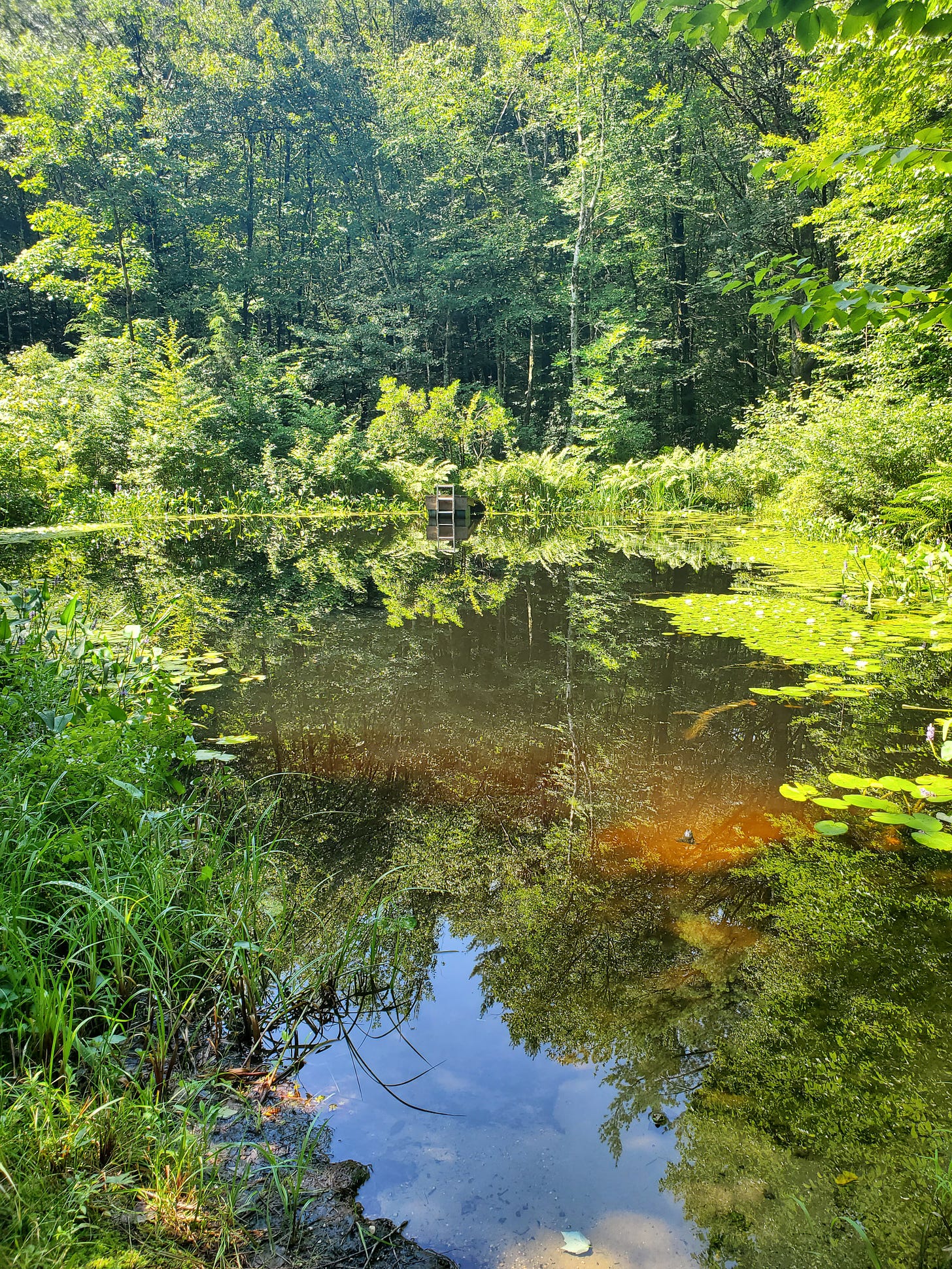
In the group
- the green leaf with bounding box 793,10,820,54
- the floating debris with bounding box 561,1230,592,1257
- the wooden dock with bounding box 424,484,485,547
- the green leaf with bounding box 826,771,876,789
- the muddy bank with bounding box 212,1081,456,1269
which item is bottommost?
the floating debris with bounding box 561,1230,592,1257

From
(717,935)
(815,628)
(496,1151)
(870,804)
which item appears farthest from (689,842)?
(815,628)

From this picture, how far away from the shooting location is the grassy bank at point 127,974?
40.1 inches

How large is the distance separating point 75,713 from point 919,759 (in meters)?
3.20

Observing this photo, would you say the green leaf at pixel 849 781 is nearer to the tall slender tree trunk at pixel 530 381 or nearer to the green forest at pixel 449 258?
the green forest at pixel 449 258

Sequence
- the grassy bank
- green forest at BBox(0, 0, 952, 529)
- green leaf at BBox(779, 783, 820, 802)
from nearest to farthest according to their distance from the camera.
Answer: the grassy bank
green leaf at BBox(779, 783, 820, 802)
green forest at BBox(0, 0, 952, 529)

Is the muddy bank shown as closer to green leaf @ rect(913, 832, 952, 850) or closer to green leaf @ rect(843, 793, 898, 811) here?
green leaf @ rect(913, 832, 952, 850)

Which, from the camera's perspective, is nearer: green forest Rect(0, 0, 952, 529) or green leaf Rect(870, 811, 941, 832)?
green leaf Rect(870, 811, 941, 832)

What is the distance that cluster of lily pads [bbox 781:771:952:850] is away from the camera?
2.22 metres

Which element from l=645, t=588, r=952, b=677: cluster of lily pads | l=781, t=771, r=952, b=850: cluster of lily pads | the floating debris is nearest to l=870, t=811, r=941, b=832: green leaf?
l=781, t=771, r=952, b=850: cluster of lily pads

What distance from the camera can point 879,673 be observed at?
13.1ft

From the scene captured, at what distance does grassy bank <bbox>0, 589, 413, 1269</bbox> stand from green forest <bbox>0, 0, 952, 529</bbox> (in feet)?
21.4

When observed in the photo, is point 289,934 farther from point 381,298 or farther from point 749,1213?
point 381,298

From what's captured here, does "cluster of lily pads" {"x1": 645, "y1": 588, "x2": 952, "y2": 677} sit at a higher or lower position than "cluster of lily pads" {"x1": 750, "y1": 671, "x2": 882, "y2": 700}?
higher

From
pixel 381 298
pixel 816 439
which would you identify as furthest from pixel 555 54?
pixel 816 439
